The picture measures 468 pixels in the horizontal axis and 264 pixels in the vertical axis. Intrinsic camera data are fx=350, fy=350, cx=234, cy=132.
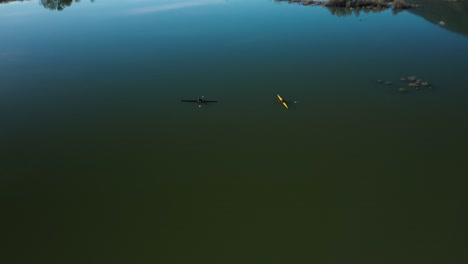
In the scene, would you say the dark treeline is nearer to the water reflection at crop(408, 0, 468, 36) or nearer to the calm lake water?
the calm lake water

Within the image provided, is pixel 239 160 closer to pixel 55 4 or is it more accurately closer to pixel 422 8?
pixel 422 8

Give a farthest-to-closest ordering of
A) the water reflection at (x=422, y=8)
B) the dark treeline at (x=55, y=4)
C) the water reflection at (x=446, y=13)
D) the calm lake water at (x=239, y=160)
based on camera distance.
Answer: the dark treeline at (x=55, y=4), the water reflection at (x=422, y=8), the water reflection at (x=446, y=13), the calm lake water at (x=239, y=160)

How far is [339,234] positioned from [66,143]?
8.66 m

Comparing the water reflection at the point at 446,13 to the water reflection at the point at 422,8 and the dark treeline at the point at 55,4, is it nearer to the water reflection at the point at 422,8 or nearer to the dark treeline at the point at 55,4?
the water reflection at the point at 422,8

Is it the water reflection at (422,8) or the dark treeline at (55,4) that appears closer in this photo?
the water reflection at (422,8)

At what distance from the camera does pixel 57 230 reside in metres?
8.23

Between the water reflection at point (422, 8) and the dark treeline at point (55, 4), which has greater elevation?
the dark treeline at point (55, 4)

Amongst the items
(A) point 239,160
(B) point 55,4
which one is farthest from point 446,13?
(B) point 55,4

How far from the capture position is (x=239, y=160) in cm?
1034

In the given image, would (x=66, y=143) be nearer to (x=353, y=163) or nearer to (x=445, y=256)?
(x=353, y=163)

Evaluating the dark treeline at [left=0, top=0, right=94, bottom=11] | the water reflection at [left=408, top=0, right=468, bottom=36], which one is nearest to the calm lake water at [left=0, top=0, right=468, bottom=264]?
the water reflection at [left=408, top=0, right=468, bottom=36]

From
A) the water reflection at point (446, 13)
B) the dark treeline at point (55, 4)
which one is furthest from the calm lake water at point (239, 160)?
the dark treeline at point (55, 4)

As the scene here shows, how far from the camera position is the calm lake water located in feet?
25.8

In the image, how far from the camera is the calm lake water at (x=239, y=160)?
25.8 feet
